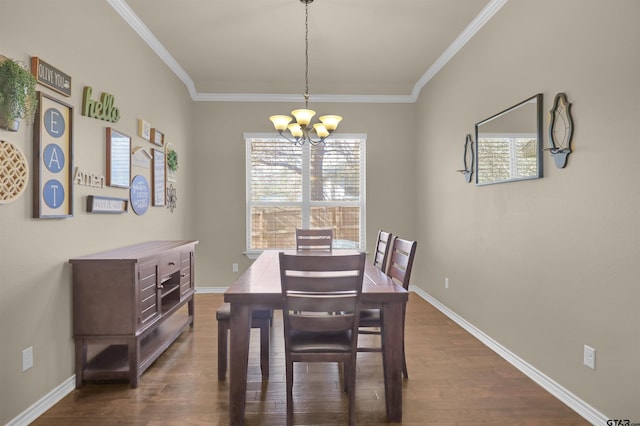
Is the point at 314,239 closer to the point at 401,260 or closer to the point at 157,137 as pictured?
the point at 401,260

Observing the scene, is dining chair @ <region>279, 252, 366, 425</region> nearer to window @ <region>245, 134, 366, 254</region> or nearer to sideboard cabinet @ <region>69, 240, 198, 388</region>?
sideboard cabinet @ <region>69, 240, 198, 388</region>

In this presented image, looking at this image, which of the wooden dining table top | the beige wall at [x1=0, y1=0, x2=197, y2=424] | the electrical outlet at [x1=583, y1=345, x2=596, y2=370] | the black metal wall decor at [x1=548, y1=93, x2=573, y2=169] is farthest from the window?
the electrical outlet at [x1=583, y1=345, x2=596, y2=370]

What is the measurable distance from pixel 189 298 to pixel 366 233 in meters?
2.55

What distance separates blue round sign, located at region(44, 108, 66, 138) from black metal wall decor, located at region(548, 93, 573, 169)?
121 inches

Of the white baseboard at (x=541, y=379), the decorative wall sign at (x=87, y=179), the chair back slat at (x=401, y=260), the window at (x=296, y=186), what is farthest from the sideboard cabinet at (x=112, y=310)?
the white baseboard at (x=541, y=379)

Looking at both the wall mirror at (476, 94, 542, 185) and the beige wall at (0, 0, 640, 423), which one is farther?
the wall mirror at (476, 94, 542, 185)

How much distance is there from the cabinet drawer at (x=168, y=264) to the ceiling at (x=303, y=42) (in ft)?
6.68

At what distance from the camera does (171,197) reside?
402cm

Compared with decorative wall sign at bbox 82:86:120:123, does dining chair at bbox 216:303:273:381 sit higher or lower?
lower

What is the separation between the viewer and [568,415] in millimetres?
2025

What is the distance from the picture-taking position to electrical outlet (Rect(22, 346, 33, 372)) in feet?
6.27

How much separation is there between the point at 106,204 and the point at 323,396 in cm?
210

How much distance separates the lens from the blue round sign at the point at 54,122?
81.2 inches

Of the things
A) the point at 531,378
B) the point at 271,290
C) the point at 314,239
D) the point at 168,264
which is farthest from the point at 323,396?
the point at 314,239
